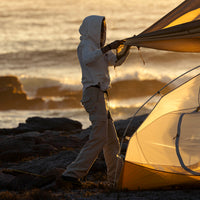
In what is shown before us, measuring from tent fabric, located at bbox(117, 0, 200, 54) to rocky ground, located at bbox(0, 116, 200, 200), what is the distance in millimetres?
2103

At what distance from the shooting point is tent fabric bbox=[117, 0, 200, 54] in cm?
784

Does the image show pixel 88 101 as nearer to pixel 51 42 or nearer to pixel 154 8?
pixel 51 42

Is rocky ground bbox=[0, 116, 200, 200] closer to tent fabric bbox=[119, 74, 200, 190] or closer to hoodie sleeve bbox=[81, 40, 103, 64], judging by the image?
tent fabric bbox=[119, 74, 200, 190]

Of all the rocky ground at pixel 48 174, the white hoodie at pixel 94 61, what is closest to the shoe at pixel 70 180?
the rocky ground at pixel 48 174

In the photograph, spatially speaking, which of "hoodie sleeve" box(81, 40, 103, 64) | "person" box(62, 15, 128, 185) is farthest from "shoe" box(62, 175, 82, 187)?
"hoodie sleeve" box(81, 40, 103, 64)

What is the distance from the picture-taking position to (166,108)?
30.4 feet

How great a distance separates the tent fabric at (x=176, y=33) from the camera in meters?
7.84

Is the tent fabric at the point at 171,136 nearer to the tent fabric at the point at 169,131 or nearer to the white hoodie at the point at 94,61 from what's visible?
the tent fabric at the point at 169,131

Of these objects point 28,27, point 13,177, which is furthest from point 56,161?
point 28,27

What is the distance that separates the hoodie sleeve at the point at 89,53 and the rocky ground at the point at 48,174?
1929 mm

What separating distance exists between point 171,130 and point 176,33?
1895 mm

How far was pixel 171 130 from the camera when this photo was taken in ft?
30.0

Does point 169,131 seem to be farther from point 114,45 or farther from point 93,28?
point 93,28

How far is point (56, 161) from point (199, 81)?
3752mm
